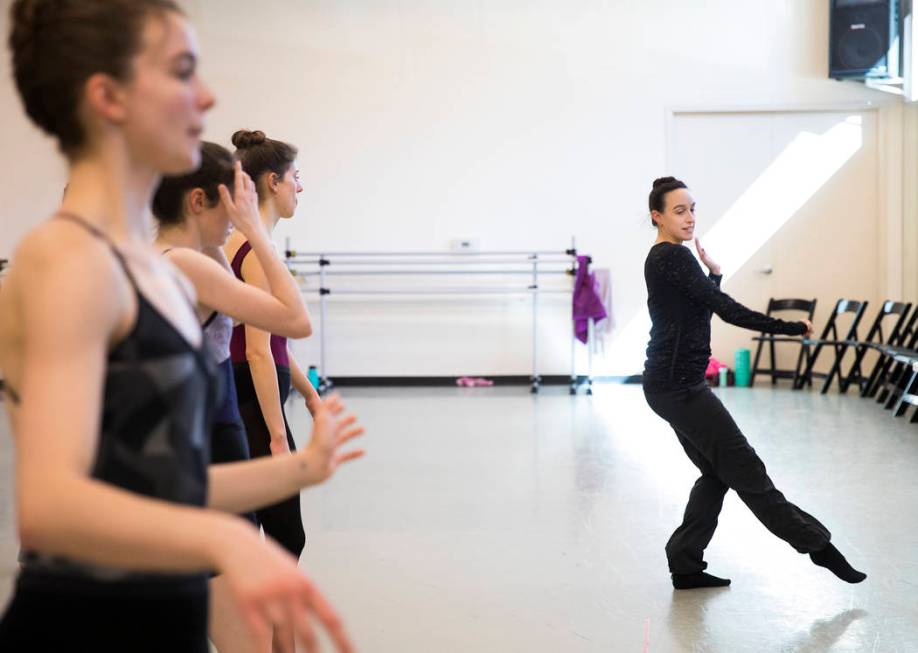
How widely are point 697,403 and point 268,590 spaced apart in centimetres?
272

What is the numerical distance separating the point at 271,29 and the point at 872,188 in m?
Result: 5.43

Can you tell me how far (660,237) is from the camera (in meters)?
3.68

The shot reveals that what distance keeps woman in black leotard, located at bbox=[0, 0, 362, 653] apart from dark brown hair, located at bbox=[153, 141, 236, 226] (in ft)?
3.17

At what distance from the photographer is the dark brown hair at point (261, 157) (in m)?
2.69

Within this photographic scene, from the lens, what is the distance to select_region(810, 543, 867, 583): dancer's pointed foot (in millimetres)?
3376

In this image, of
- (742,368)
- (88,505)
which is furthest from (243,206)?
(742,368)

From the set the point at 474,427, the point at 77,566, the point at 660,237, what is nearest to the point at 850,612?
the point at 660,237

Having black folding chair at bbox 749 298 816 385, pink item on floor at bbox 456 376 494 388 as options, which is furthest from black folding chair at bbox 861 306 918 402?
pink item on floor at bbox 456 376 494 388

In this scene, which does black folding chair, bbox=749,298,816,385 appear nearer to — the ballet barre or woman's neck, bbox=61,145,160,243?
the ballet barre

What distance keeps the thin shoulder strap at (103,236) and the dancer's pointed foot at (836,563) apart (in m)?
2.85

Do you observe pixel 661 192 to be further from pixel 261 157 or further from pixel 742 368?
pixel 742 368

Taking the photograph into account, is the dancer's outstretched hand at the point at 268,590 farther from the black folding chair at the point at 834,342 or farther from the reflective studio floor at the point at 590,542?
the black folding chair at the point at 834,342

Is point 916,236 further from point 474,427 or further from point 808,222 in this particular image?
point 474,427

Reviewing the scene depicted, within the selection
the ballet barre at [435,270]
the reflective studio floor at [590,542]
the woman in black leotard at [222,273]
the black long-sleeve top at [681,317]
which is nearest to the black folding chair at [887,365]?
the reflective studio floor at [590,542]
